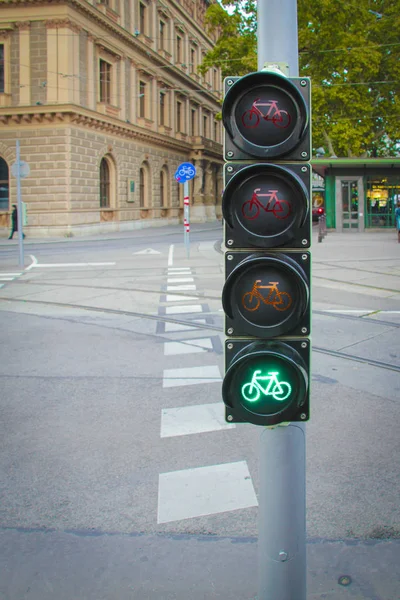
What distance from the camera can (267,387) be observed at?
93.2 inches

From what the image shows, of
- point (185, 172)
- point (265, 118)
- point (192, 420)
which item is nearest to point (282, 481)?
point (265, 118)

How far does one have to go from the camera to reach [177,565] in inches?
129

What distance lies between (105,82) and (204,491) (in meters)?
37.1

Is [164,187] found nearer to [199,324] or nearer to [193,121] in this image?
[193,121]

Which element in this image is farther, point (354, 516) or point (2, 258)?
point (2, 258)

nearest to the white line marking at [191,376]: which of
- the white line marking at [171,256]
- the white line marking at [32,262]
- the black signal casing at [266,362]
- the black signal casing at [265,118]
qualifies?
the black signal casing at [266,362]

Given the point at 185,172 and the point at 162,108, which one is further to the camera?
the point at 162,108

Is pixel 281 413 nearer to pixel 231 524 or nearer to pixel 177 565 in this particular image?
pixel 177 565

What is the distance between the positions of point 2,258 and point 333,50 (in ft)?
68.2

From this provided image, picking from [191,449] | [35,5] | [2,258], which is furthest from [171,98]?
[191,449]

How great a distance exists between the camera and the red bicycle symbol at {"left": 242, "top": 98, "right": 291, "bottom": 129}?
→ 2.30 meters

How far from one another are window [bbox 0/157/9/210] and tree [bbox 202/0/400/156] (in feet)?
39.5

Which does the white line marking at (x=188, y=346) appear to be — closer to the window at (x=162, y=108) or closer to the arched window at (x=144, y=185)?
the arched window at (x=144, y=185)

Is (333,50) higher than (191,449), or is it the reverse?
(333,50)
